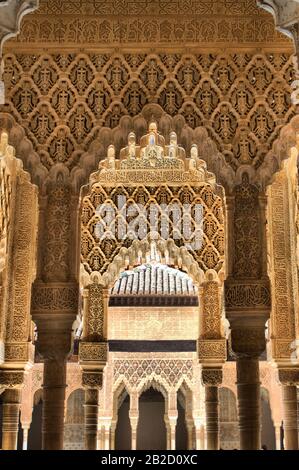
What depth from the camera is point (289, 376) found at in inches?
334

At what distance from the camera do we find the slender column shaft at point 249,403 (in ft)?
20.1

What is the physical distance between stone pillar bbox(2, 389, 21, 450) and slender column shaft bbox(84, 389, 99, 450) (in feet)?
2.94

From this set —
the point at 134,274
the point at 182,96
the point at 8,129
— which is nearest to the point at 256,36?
the point at 182,96

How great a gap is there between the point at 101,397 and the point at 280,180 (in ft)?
27.9

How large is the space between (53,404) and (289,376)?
3497 mm

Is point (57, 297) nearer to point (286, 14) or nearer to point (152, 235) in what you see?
point (286, 14)

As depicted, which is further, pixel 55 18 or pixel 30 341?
pixel 30 341

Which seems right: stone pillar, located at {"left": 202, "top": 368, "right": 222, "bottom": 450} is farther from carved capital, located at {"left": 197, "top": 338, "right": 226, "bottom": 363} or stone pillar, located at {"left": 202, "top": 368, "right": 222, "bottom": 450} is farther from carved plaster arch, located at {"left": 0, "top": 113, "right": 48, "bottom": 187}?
carved plaster arch, located at {"left": 0, "top": 113, "right": 48, "bottom": 187}

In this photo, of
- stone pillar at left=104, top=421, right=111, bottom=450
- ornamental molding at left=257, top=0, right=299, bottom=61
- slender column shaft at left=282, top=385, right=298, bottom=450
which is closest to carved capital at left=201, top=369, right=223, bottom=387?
slender column shaft at left=282, top=385, right=298, bottom=450

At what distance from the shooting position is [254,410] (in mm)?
6199

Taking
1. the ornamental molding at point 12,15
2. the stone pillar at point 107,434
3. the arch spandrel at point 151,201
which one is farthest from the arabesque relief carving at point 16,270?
the stone pillar at point 107,434

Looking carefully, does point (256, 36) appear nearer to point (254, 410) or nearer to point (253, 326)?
point (253, 326)

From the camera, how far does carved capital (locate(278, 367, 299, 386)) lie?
843cm

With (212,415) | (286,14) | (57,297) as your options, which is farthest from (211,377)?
(286,14)
